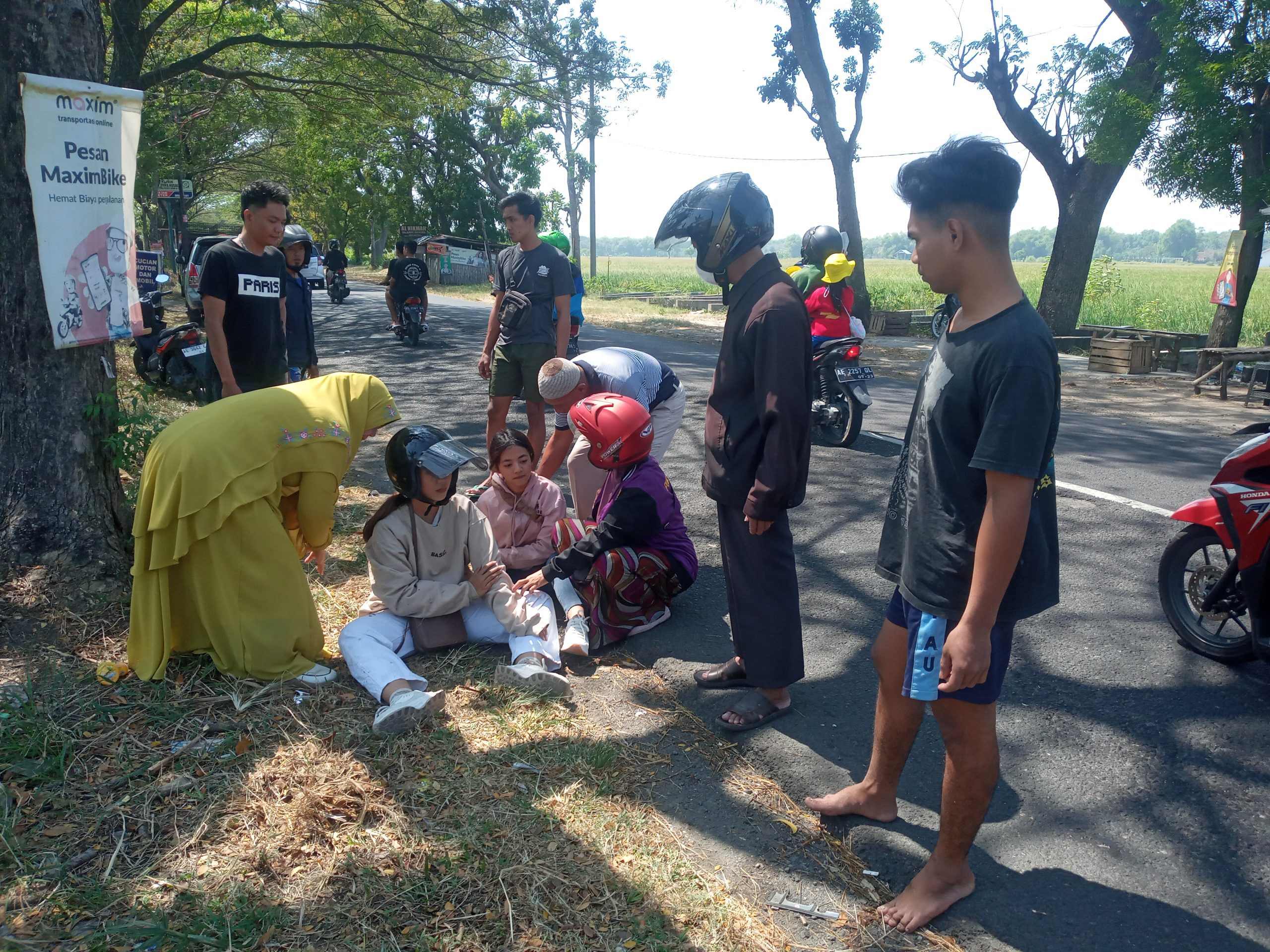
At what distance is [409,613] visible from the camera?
3.85 m

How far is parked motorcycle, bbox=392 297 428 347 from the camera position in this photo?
1497 cm

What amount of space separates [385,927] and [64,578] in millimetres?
2430

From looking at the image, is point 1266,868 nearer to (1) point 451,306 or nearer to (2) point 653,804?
(2) point 653,804

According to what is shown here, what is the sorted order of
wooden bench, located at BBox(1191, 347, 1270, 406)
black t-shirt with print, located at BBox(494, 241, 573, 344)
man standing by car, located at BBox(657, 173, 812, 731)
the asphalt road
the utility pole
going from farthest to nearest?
the utility pole → wooden bench, located at BBox(1191, 347, 1270, 406) → black t-shirt with print, located at BBox(494, 241, 573, 344) → man standing by car, located at BBox(657, 173, 812, 731) → the asphalt road

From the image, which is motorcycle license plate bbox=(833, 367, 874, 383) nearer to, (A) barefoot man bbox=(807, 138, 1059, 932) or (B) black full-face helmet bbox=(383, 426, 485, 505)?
(B) black full-face helmet bbox=(383, 426, 485, 505)

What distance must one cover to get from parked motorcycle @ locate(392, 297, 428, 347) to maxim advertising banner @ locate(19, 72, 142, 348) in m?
10.9

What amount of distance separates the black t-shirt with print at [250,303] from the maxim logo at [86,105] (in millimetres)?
1043

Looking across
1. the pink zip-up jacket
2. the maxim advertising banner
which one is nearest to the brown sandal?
the pink zip-up jacket

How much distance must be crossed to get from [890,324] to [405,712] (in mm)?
18268

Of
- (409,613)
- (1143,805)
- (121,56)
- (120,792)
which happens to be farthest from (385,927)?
(121,56)

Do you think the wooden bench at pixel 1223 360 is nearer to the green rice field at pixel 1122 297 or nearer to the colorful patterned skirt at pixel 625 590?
the green rice field at pixel 1122 297

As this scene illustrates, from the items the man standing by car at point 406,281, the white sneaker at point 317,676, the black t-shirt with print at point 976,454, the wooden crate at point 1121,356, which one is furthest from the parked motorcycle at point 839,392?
the man standing by car at point 406,281

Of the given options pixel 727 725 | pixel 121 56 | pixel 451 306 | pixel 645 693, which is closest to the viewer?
pixel 727 725

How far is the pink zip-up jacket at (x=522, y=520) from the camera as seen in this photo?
448cm
